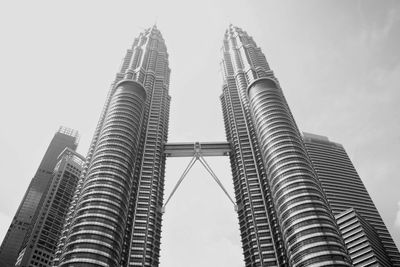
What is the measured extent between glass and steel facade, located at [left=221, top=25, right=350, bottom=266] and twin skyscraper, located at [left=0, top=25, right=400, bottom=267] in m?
0.35

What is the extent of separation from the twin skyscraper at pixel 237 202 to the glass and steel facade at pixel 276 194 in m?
0.35

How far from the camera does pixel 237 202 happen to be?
15438cm

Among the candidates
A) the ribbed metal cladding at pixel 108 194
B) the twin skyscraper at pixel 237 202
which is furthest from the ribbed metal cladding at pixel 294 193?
the ribbed metal cladding at pixel 108 194

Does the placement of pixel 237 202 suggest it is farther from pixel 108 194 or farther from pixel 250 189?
pixel 108 194

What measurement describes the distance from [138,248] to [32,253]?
82637 millimetres

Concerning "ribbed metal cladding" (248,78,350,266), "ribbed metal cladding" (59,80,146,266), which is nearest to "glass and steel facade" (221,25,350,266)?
"ribbed metal cladding" (248,78,350,266)

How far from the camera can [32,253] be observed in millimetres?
179250

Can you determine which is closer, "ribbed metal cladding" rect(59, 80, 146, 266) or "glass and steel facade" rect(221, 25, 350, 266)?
"ribbed metal cladding" rect(59, 80, 146, 266)

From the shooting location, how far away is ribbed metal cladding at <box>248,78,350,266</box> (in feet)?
348

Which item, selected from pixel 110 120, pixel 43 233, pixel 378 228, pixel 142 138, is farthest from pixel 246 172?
pixel 43 233

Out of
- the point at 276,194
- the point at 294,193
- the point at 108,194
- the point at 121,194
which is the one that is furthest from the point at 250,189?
the point at 108,194

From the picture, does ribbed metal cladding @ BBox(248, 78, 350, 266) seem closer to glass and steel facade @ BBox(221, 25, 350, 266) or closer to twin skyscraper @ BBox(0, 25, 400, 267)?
glass and steel facade @ BBox(221, 25, 350, 266)

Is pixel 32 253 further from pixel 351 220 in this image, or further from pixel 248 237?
pixel 351 220

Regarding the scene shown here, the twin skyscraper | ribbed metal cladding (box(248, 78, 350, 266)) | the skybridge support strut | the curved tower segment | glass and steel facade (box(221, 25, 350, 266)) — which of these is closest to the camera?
ribbed metal cladding (box(248, 78, 350, 266))
